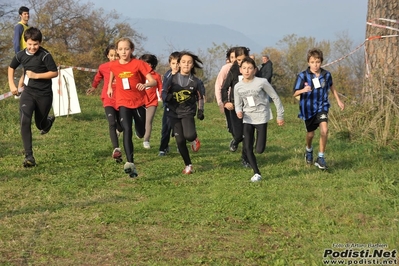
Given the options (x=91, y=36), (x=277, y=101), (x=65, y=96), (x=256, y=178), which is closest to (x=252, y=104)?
(x=277, y=101)

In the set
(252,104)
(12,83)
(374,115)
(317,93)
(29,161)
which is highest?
(12,83)

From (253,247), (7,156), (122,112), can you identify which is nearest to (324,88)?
(122,112)

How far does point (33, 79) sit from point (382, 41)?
22.0 feet

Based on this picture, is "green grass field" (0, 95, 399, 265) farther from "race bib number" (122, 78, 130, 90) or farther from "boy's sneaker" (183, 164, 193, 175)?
"race bib number" (122, 78, 130, 90)

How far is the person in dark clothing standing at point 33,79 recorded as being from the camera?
788 cm

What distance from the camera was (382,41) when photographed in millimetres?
10875

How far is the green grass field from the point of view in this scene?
4.53 metres

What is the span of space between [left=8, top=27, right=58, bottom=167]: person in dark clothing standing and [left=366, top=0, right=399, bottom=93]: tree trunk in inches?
234

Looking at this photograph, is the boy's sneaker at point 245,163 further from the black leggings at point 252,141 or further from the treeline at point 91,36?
the treeline at point 91,36

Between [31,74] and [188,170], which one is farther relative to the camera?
[188,170]

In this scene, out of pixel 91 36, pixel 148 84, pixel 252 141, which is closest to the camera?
pixel 148 84

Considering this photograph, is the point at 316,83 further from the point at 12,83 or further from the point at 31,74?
the point at 12,83

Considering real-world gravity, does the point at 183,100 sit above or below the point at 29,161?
above

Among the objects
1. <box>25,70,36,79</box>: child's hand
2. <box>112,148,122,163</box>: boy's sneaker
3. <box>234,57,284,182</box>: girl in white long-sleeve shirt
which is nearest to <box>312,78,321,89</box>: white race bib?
<box>234,57,284,182</box>: girl in white long-sleeve shirt
